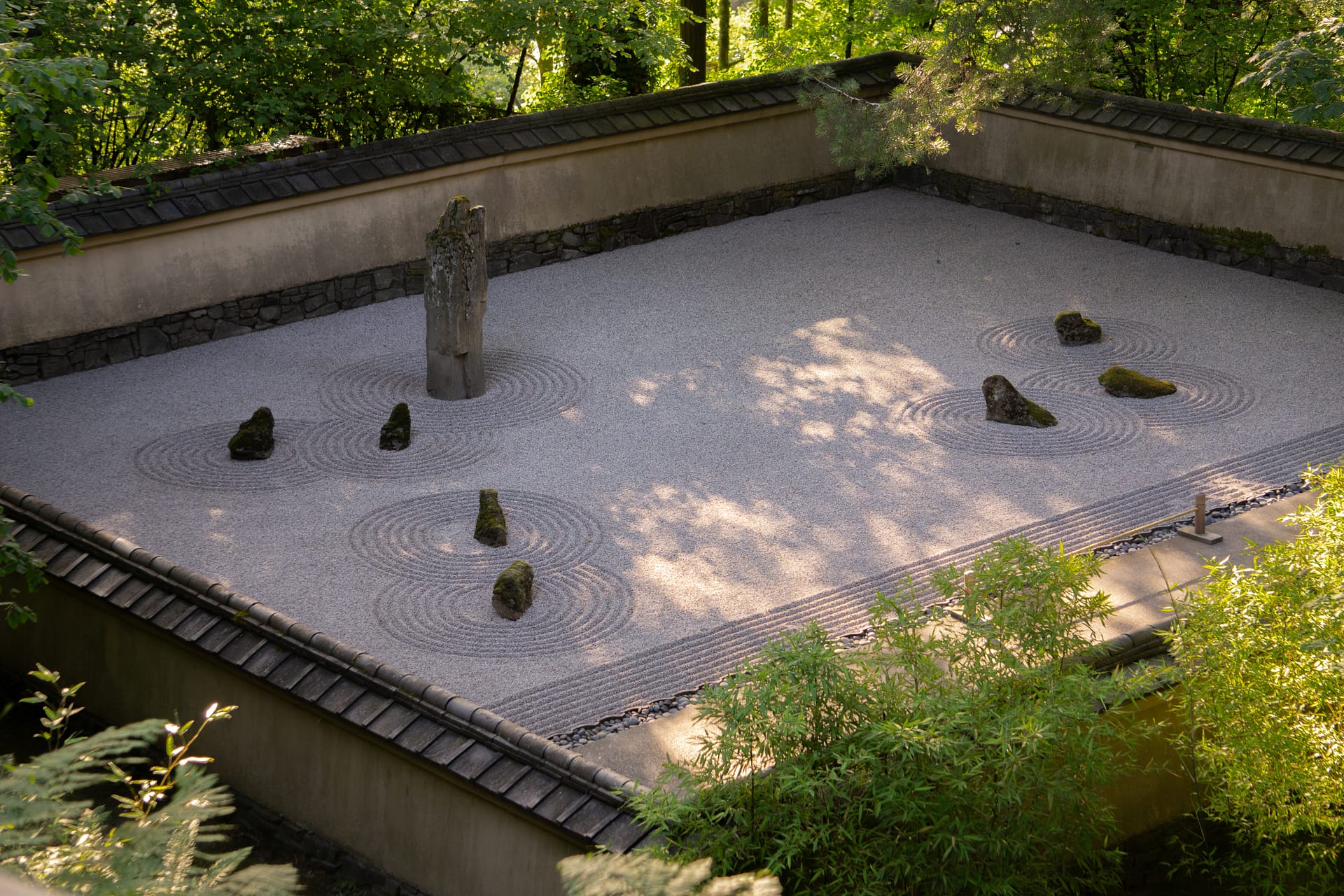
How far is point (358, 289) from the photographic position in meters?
11.2

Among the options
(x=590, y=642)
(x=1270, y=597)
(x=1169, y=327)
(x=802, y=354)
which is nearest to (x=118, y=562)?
(x=590, y=642)

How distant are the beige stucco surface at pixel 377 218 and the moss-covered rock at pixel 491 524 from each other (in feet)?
13.0

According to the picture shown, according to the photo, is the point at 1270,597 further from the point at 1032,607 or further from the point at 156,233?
the point at 156,233

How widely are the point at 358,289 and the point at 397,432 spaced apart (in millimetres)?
2904

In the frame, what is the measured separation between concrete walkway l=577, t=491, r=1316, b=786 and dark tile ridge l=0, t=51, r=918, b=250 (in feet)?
17.8

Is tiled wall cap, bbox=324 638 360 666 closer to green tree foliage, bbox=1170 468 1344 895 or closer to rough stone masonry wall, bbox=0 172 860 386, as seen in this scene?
green tree foliage, bbox=1170 468 1344 895

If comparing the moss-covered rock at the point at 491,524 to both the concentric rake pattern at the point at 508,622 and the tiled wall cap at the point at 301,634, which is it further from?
the tiled wall cap at the point at 301,634

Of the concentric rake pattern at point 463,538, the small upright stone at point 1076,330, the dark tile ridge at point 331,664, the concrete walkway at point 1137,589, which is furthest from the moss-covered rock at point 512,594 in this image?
the small upright stone at point 1076,330

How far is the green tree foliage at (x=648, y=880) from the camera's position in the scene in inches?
79.6

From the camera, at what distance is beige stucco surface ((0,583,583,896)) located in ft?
15.6

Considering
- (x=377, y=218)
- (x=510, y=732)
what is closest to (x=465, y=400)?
(x=377, y=218)

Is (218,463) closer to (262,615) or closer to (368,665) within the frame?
(262,615)

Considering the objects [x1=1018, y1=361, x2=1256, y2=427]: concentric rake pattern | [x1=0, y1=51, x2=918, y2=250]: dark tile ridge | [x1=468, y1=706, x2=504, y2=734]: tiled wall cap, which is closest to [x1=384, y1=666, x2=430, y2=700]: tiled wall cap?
[x1=468, y1=706, x2=504, y2=734]: tiled wall cap

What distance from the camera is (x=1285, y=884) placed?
499cm
